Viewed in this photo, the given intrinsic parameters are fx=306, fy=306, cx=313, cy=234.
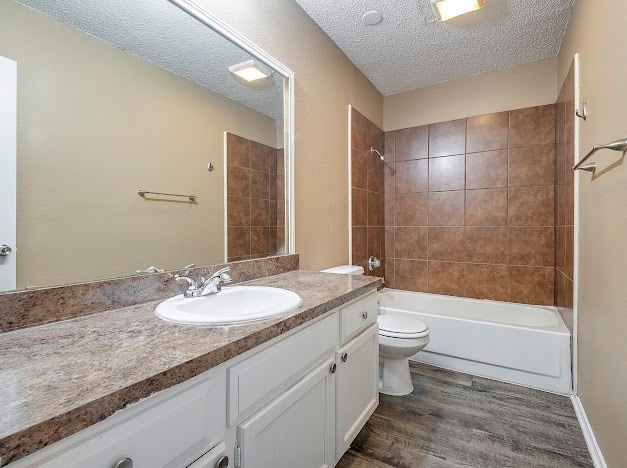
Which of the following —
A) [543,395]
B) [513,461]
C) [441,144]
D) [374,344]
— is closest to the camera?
[513,461]

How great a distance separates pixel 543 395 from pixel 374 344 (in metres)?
1.27

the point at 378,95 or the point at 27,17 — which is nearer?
the point at 27,17

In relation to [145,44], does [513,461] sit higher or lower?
lower

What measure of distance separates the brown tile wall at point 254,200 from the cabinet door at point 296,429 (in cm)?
71

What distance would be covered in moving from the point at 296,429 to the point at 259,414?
0.23 meters

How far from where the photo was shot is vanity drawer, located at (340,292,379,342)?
1.27 m

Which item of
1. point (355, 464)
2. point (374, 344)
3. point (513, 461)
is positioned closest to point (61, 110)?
point (374, 344)

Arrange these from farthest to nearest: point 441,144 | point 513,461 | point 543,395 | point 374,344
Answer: point 441,144, point 543,395, point 374,344, point 513,461

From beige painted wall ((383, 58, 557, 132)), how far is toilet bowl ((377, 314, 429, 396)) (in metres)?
2.02

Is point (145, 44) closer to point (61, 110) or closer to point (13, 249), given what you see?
point (61, 110)

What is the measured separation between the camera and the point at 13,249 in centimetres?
83

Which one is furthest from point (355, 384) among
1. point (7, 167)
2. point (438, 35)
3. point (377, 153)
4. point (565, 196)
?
point (438, 35)

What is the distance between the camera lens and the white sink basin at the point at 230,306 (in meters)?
0.85

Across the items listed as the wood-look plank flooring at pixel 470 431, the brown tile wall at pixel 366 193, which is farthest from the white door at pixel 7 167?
the brown tile wall at pixel 366 193
